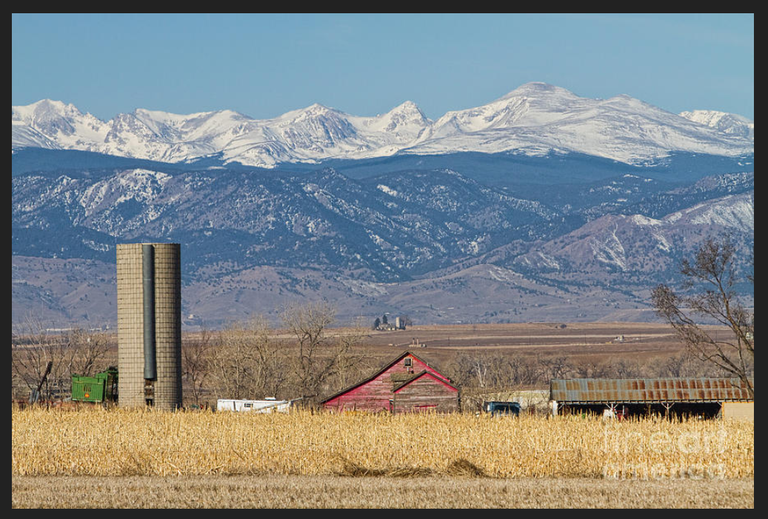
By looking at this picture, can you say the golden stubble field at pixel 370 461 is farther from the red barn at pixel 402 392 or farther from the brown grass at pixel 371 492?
the red barn at pixel 402 392

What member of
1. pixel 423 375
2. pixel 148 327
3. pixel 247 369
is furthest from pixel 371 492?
pixel 247 369

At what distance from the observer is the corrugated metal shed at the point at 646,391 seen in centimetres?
5897

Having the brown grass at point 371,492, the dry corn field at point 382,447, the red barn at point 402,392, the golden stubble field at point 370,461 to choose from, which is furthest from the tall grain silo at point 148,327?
the brown grass at point 371,492

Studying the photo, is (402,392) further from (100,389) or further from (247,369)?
(247,369)

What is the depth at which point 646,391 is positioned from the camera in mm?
59719

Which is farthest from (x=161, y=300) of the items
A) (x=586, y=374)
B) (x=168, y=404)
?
(x=586, y=374)

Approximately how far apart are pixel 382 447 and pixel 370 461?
5.35 ft

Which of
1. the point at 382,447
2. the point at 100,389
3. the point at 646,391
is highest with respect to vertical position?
the point at 100,389

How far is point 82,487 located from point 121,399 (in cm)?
1980

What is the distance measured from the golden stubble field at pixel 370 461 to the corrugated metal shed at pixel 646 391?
15.3 m

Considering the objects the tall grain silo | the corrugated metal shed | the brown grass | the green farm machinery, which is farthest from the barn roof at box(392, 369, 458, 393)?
the brown grass

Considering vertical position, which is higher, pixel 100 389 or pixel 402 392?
pixel 100 389

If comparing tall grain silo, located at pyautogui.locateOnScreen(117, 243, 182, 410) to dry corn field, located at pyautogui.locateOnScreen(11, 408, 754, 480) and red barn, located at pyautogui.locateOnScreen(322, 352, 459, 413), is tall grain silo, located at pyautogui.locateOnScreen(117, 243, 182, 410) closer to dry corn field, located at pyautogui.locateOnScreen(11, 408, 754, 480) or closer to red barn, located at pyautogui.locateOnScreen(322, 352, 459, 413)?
dry corn field, located at pyautogui.locateOnScreen(11, 408, 754, 480)

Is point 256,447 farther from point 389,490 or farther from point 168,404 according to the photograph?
point 168,404
